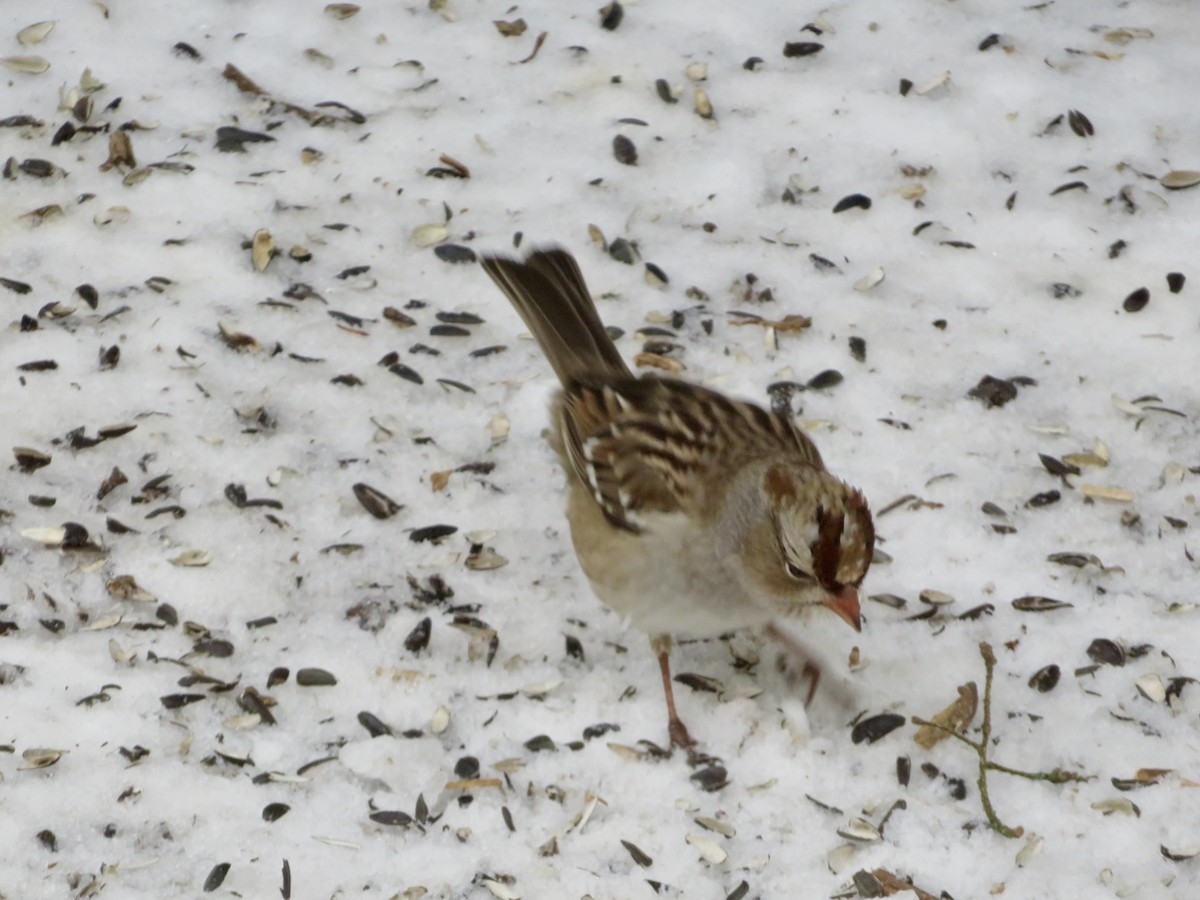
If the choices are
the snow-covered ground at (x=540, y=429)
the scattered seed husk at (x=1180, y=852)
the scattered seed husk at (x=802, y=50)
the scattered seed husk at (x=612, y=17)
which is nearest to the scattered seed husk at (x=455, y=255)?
the snow-covered ground at (x=540, y=429)

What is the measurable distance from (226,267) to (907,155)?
2.45 meters

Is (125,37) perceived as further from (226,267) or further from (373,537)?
(373,537)

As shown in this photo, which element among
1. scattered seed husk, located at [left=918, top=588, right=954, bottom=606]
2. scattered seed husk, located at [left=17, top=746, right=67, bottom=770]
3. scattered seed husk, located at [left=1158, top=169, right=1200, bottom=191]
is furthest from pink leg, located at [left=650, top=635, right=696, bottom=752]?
scattered seed husk, located at [left=1158, top=169, right=1200, bottom=191]

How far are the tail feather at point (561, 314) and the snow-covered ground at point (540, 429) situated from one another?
1.33 feet

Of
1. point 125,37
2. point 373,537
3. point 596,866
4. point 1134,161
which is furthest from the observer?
point 125,37

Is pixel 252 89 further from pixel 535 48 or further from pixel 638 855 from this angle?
pixel 638 855

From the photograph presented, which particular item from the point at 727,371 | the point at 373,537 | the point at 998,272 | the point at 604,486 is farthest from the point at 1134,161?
the point at 373,537

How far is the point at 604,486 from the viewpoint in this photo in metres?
4.04

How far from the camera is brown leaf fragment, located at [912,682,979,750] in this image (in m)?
3.84

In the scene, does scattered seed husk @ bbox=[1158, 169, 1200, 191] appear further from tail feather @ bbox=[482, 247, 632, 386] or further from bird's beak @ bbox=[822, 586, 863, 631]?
bird's beak @ bbox=[822, 586, 863, 631]

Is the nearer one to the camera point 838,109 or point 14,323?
point 14,323

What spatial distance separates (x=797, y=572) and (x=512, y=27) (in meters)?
3.34

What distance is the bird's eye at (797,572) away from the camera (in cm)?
364

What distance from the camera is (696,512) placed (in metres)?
3.88
